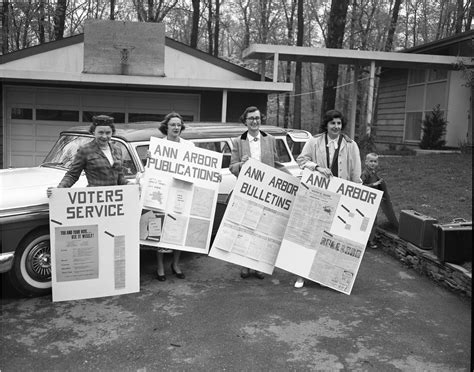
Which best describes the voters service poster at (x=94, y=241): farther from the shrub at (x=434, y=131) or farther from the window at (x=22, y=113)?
the shrub at (x=434, y=131)

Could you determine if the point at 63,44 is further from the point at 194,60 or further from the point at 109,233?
the point at 109,233

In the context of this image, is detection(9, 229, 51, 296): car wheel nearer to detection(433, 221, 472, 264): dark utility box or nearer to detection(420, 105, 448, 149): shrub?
detection(433, 221, 472, 264): dark utility box

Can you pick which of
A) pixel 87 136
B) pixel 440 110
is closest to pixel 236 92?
pixel 440 110

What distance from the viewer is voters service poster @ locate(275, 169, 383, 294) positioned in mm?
5016

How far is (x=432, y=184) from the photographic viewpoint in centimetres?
1037

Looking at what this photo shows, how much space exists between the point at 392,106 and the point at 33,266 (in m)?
18.3

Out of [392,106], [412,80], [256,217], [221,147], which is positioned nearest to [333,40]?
[412,80]

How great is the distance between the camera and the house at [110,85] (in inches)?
521

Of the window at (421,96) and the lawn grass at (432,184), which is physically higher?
the window at (421,96)

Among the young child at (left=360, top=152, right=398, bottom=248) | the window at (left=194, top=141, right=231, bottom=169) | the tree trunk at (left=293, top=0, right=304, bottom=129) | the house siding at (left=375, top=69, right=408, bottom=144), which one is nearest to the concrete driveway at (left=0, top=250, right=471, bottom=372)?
the young child at (left=360, top=152, right=398, bottom=248)

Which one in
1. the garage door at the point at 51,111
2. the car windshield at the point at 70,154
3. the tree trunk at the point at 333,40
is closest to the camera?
the car windshield at the point at 70,154

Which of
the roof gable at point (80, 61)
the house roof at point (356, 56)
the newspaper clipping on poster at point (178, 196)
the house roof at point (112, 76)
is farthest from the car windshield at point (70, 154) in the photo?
the house roof at point (356, 56)

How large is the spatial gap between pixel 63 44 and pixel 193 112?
4.20 meters

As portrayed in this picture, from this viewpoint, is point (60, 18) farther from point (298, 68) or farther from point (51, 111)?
point (298, 68)
